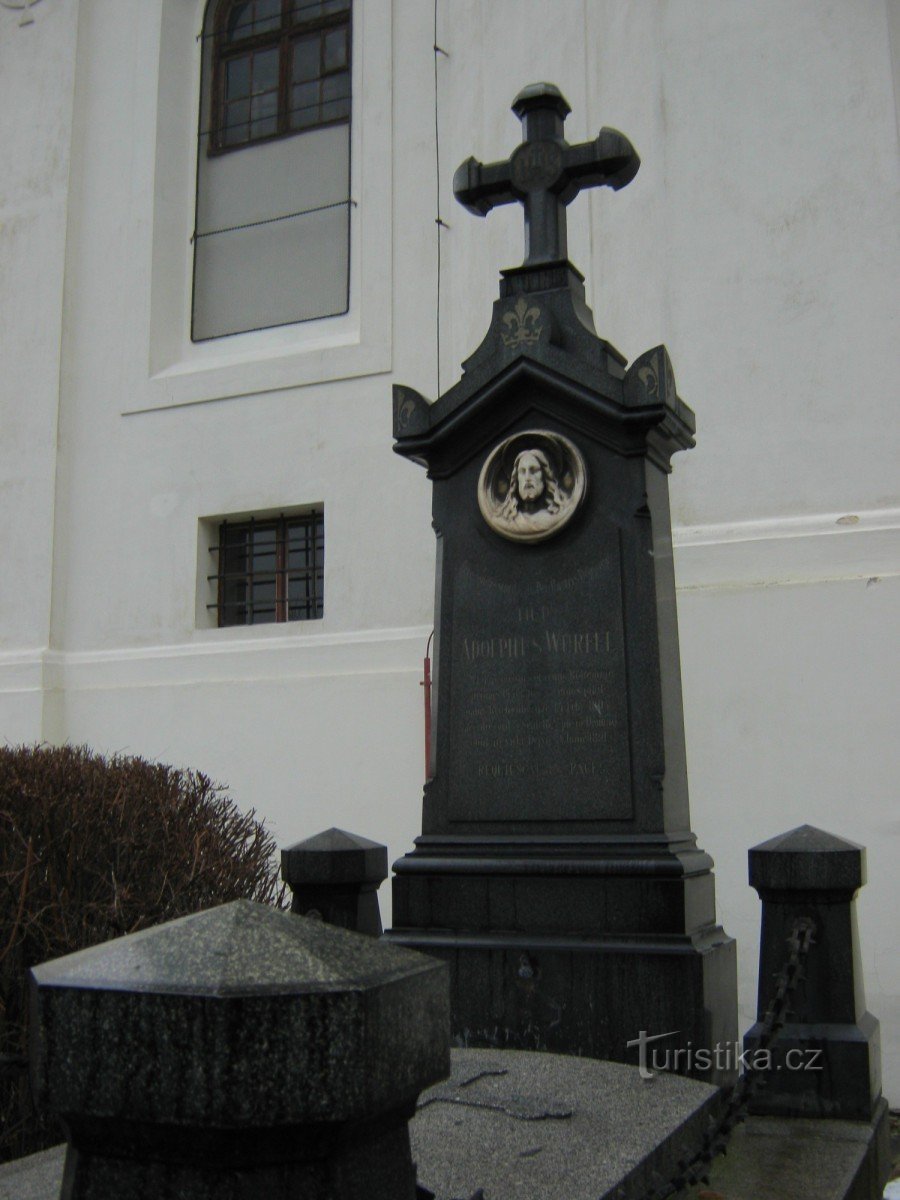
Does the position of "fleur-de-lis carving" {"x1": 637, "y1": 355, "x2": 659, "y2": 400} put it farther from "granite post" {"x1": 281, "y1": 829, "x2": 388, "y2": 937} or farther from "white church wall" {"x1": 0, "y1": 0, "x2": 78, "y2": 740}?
"white church wall" {"x1": 0, "y1": 0, "x2": 78, "y2": 740}

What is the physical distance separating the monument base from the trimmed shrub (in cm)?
110

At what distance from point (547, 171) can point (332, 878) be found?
3160mm

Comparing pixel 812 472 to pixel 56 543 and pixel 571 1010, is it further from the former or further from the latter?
pixel 56 543

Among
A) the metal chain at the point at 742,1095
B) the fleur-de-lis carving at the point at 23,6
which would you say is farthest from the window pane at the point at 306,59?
the metal chain at the point at 742,1095

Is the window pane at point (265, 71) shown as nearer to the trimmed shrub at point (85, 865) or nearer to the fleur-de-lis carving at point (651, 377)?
the trimmed shrub at point (85, 865)

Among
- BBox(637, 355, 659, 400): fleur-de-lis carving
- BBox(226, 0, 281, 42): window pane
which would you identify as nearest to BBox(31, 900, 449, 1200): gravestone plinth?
BBox(637, 355, 659, 400): fleur-de-lis carving

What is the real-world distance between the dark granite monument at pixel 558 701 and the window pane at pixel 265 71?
22.7 feet

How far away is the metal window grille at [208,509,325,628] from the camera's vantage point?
10438 millimetres

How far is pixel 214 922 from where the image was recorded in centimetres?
190

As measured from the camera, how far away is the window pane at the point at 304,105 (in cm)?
1147

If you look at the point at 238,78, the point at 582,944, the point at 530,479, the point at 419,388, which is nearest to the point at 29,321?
the point at 238,78

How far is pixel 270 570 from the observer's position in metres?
10.6

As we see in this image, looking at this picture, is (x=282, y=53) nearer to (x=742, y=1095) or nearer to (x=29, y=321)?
(x=29, y=321)

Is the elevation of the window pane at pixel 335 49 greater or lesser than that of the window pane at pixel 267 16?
lesser
